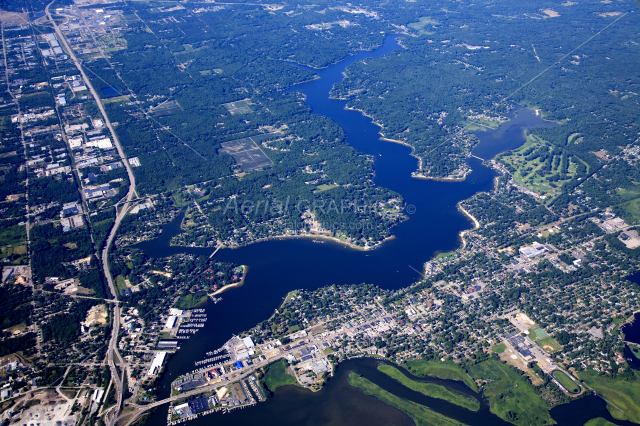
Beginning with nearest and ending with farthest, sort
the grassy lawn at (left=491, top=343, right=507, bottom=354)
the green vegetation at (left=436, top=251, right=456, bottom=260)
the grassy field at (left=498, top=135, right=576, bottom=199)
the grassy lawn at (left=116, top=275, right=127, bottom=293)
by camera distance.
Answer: the grassy lawn at (left=491, top=343, right=507, bottom=354)
the grassy lawn at (left=116, top=275, right=127, bottom=293)
the green vegetation at (left=436, top=251, right=456, bottom=260)
the grassy field at (left=498, top=135, right=576, bottom=199)

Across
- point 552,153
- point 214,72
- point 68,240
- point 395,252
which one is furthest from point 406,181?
point 214,72

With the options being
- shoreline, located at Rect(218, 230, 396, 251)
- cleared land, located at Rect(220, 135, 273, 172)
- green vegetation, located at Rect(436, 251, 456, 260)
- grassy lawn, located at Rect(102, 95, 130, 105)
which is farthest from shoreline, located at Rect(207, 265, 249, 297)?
grassy lawn, located at Rect(102, 95, 130, 105)

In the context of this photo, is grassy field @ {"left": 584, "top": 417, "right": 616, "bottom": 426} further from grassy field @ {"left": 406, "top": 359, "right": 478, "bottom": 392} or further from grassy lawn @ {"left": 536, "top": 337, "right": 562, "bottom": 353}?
grassy field @ {"left": 406, "top": 359, "right": 478, "bottom": 392}

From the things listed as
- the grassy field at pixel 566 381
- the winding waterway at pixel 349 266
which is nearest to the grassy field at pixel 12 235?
the winding waterway at pixel 349 266

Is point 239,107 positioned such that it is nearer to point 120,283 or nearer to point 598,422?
point 120,283

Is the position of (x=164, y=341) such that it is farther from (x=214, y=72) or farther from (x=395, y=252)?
(x=214, y=72)

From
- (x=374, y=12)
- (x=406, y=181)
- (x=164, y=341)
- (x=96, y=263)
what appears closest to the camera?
(x=164, y=341)
